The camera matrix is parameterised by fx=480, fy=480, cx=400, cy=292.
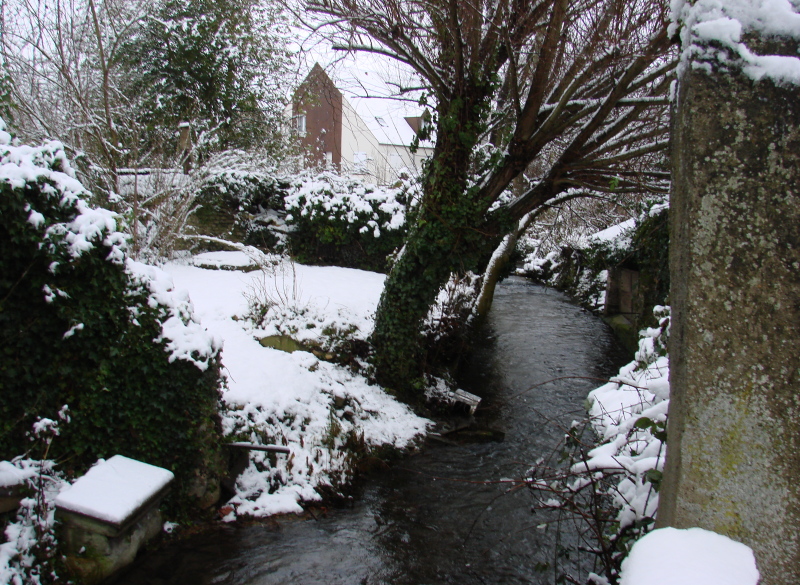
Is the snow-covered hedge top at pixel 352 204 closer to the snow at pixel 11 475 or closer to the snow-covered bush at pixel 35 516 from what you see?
the snow-covered bush at pixel 35 516

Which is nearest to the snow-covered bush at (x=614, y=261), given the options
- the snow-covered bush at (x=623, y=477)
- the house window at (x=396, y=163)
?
the house window at (x=396, y=163)

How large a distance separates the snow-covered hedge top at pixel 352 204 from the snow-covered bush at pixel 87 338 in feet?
21.9

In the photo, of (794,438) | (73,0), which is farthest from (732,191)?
(73,0)

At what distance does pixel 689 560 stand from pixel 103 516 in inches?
120

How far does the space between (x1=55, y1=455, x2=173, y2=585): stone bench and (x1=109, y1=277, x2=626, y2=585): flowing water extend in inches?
7.7

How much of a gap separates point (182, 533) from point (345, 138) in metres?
24.5

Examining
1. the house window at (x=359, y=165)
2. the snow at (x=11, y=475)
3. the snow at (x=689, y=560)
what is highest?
the house window at (x=359, y=165)

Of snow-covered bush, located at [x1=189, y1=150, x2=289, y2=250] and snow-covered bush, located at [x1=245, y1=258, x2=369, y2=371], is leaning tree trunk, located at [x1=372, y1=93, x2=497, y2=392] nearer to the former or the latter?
snow-covered bush, located at [x1=245, y1=258, x2=369, y2=371]

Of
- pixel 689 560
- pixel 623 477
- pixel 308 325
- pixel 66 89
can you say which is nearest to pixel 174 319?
pixel 308 325

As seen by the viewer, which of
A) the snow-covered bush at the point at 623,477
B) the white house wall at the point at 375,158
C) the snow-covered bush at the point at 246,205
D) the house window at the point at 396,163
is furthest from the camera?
the snow-covered bush at the point at 246,205

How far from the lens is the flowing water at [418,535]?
3.37 meters

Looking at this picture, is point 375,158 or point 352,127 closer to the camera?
point 352,127

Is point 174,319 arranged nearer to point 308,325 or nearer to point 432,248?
point 308,325

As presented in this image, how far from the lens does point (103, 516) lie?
2850 millimetres
